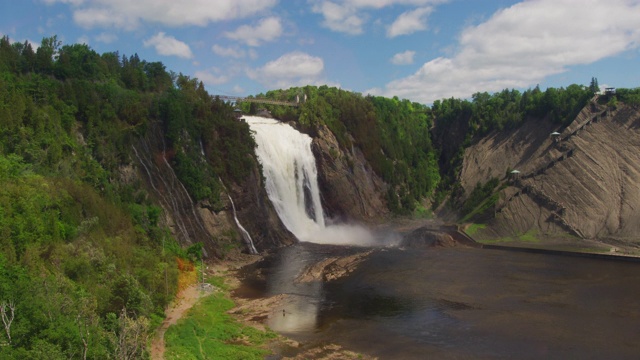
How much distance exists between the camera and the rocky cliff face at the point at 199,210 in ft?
176

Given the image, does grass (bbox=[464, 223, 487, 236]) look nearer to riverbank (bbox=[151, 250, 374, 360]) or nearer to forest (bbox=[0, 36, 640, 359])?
forest (bbox=[0, 36, 640, 359])

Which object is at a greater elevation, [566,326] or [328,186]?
[328,186]

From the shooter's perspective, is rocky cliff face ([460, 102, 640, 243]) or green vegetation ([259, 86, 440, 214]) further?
green vegetation ([259, 86, 440, 214])

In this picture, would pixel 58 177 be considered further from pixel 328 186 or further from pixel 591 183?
pixel 591 183

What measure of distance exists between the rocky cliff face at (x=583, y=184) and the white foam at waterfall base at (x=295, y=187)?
56.0 feet

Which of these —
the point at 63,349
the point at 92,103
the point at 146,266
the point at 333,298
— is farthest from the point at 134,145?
the point at 63,349

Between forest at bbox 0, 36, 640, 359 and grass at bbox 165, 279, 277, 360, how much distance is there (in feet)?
7.59

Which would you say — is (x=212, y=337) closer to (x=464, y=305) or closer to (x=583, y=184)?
(x=464, y=305)

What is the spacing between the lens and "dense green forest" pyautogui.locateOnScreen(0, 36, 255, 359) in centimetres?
2372

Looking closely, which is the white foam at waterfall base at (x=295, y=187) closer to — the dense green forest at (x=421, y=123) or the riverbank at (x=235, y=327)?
the dense green forest at (x=421, y=123)

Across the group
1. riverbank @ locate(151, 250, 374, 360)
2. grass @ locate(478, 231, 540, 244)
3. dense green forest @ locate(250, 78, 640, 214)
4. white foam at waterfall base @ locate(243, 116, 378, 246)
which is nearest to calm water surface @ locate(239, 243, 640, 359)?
riverbank @ locate(151, 250, 374, 360)

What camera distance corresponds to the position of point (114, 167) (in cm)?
4975

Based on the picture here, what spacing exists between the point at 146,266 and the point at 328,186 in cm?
3861

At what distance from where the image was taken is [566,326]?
3638 cm
